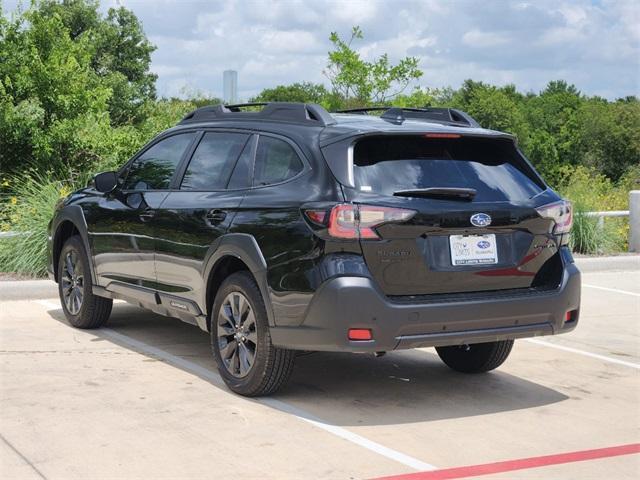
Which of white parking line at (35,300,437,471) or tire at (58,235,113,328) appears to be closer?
white parking line at (35,300,437,471)

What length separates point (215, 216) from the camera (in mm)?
6797

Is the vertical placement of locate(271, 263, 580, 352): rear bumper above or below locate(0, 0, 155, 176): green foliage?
below

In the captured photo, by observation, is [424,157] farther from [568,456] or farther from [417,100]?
[417,100]

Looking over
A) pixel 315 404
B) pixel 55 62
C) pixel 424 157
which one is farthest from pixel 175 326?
pixel 55 62

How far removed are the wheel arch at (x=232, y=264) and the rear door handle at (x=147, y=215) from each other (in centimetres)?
96

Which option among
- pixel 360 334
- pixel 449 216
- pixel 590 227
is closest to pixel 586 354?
pixel 449 216

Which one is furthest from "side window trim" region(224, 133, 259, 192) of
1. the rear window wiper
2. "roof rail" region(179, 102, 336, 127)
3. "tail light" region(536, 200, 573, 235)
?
"tail light" region(536, 200, 573, 235)

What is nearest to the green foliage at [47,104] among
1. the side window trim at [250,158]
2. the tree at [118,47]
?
the side window trim at [250,158]

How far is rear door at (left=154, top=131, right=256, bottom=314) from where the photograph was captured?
22.3ft

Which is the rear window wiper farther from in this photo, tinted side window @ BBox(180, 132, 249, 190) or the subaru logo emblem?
tinted side window @ BBox(180, 132, 249, 190)

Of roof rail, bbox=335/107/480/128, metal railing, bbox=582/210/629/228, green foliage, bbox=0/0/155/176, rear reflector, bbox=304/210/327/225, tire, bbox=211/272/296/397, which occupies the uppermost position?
green foliage, bbox=0/0/155/176

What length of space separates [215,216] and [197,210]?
0.25 m

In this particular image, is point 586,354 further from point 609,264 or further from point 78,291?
point 609,264

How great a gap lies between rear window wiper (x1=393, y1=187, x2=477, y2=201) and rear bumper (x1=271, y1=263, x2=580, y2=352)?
588 millimetres
